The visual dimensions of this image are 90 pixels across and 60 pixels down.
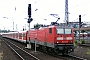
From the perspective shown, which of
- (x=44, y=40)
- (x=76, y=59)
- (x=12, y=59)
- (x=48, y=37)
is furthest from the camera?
(x=44, y=40)

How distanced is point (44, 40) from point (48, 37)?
2190mm

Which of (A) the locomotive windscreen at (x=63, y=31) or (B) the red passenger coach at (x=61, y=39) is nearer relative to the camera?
(B) the red passenger coach at (x=61, y=39)

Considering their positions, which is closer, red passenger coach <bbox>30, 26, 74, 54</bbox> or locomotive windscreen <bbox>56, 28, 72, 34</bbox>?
red passenger coach <bbox>30, 26, 74, 54</bbox>

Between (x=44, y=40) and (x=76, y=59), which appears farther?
(x=44, y=40)

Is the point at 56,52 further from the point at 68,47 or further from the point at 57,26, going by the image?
the point at 57,26

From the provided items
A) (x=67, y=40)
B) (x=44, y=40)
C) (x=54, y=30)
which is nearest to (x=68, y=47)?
(x=67, y=40)

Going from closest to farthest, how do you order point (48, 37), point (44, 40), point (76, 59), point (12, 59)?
1. point (76, 59)
2. point (12, 59)
3. point (48, 37)
4. point (44, 40)

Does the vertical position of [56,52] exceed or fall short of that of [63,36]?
it falls short

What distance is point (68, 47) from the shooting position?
1998cm

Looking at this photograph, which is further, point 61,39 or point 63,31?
point 63,31

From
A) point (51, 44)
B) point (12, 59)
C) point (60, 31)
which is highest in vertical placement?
point (60, 31)

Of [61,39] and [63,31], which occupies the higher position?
[63,31]

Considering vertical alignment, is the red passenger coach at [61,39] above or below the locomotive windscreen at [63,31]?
below

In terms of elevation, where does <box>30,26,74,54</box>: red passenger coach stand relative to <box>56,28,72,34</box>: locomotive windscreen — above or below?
below
